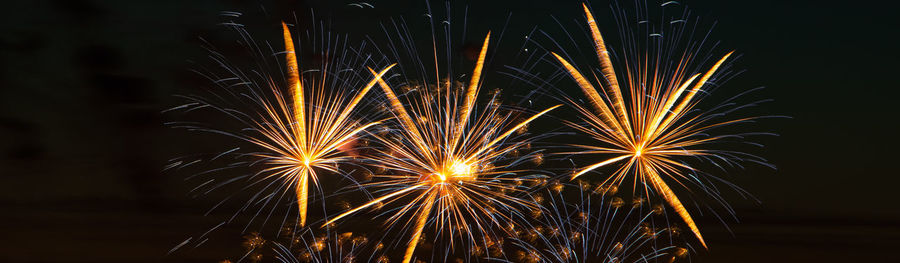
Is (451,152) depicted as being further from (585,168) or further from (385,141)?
(585,168)

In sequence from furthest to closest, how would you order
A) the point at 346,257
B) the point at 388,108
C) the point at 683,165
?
1. the point at 346,257
2. the point at 388,108
3. the point at 683,165

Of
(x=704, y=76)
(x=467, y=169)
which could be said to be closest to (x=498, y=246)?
(x=467, y=169)

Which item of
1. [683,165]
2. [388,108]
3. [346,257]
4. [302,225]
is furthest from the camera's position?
[346,257]

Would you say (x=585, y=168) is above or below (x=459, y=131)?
below

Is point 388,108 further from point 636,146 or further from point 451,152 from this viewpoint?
point 636,146

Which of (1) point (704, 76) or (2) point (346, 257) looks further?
(2) point (346, 257)

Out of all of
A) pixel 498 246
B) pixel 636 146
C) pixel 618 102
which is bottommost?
pixel 498 246

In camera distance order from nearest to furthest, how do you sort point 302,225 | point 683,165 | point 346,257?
point 683,165 → point 302,225 → point 346,257

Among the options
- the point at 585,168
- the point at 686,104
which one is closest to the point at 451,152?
the point at 585,168

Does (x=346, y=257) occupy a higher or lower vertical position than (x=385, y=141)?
lower
